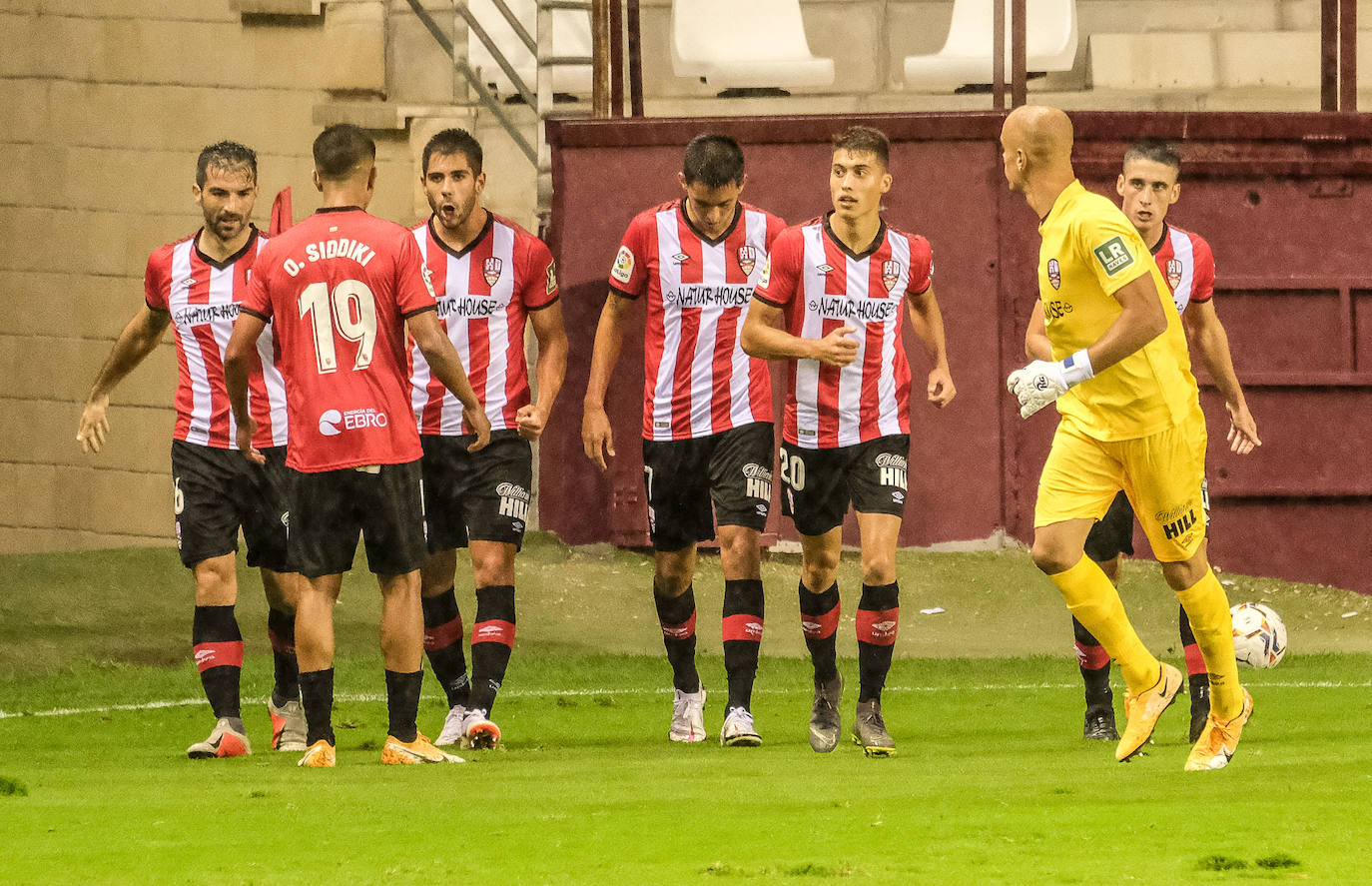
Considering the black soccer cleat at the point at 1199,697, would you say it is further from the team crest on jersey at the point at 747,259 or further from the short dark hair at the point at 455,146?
the short dark hair at the point at 455,146

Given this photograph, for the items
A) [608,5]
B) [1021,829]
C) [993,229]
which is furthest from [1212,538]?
[1021,829]

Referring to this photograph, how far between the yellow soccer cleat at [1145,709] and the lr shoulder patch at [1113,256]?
4.07 ft

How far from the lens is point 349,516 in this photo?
21.3 feet

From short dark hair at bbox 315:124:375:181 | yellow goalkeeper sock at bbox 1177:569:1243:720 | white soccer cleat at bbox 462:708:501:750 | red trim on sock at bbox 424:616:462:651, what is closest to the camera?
yellow goalkeeper sock at bbox 1177:569:1243:720

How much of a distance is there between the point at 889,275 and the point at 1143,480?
1712mm

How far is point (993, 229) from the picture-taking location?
14039 mm

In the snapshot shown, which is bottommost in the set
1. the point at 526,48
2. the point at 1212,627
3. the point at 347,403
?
the point at 1212,627

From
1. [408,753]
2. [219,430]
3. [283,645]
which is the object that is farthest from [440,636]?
[408,753]

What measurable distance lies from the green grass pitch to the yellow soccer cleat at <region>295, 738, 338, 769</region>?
15cm

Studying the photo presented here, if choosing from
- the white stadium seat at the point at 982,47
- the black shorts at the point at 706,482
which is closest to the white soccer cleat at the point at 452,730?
the black shorts at the point at 706,482

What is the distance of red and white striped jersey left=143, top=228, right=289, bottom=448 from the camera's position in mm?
7445

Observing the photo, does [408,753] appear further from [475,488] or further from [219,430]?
[219,430]

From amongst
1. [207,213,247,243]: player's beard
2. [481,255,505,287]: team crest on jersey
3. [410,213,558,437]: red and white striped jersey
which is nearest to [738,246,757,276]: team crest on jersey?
[410,213,558,437]: red and white striped jersey

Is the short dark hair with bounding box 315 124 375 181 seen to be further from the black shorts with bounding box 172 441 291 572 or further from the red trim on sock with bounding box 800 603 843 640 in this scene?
the red trim on sock with bounding box 800 603 843 640
